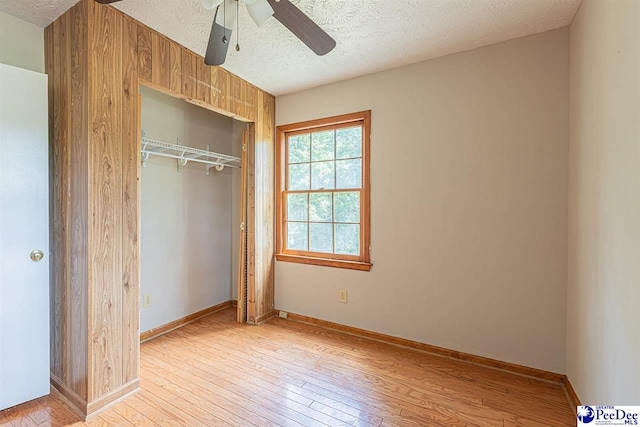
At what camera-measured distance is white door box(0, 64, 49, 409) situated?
1750 mm

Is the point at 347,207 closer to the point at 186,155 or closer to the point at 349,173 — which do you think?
the point at 349,173

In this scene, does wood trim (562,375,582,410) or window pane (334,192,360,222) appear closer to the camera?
wood trim (562,375,582,410)

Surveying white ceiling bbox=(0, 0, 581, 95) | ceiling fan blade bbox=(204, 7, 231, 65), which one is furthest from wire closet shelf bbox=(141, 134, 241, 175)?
ceiling fan blade bbox=(204, 7, 231, 65)

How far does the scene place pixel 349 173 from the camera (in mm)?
2977

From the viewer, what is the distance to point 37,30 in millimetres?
2027

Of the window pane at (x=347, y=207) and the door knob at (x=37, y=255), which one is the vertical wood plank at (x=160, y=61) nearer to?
the door knob at (x=37, y=255)

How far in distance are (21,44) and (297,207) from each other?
7.99 feet

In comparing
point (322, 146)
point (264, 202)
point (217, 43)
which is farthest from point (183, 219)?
point (217, 43)

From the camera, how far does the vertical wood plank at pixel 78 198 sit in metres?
1.78

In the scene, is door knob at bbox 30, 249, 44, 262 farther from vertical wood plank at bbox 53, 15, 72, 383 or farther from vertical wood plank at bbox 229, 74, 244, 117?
vertical wood plank at bbox 229, 74, 244, 117

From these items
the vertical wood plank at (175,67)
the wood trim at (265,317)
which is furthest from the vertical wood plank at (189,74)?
the wood trim at (265,317)

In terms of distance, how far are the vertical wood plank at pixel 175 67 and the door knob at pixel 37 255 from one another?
1399 mm

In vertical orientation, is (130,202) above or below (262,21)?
below

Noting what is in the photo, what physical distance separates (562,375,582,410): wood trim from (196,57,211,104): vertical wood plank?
3.37m
